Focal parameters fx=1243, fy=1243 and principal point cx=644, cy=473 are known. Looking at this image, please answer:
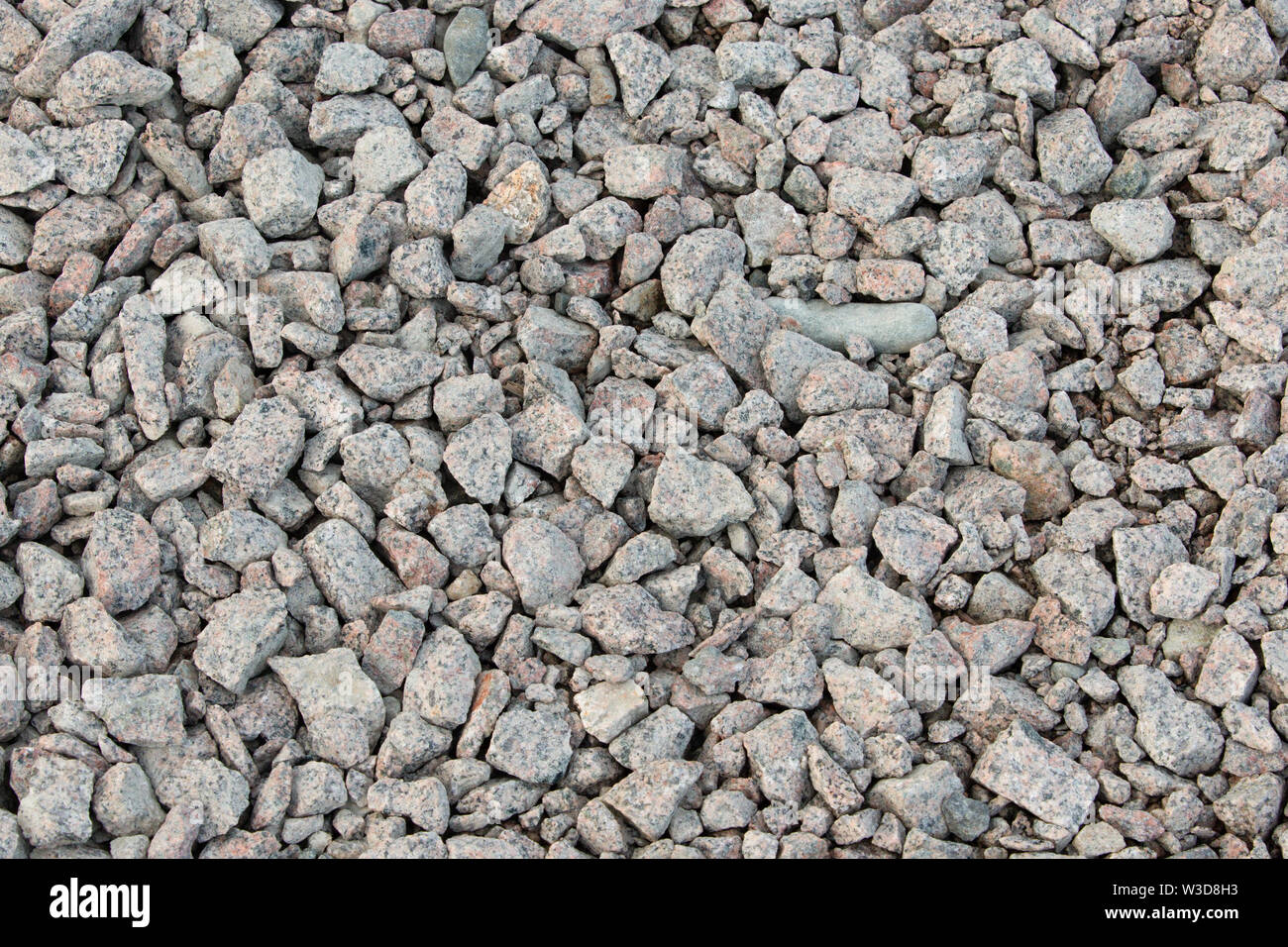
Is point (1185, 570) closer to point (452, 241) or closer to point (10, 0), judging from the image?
point (452, 241)

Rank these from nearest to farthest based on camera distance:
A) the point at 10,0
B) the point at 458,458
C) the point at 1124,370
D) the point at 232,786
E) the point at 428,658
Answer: the point at 232,786 → the point at 428,658 → the point at 458,458 → the point at 1124,370 → the point at 10,0

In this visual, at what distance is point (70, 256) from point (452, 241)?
1.15 metres

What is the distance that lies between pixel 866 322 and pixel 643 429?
0.83m

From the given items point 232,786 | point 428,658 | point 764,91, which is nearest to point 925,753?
point 428,658

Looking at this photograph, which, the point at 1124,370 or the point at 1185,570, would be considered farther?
the point at 1124,370

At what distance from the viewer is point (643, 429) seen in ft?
11.9

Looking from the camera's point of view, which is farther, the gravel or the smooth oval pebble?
the smooth oval pebble

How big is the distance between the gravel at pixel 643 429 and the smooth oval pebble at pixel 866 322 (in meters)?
0.02

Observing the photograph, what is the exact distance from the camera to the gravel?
3018mm

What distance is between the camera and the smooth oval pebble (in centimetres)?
386

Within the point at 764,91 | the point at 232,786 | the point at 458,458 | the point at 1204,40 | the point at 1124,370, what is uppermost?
the point at 1204,40

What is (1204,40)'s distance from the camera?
14.0 ft

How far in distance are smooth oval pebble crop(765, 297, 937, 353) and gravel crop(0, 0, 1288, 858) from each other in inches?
0.6

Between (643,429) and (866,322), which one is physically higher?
(866,322)
